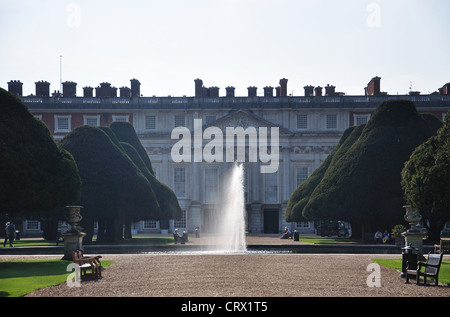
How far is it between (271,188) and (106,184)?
96.7ft

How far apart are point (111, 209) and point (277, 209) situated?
1164 inches

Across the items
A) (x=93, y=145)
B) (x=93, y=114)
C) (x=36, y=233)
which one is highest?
(x=93, y=114)

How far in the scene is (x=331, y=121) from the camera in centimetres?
6178

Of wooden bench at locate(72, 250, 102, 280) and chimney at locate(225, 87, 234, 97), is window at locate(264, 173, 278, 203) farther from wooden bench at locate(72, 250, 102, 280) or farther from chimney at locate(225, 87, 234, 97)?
wooden bench at locate(72, 250, 102, 280)

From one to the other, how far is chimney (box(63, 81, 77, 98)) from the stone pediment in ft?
41.8

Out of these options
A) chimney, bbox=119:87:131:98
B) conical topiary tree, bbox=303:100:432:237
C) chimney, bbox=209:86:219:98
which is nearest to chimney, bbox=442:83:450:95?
chimney, bbox=209:86:219:98

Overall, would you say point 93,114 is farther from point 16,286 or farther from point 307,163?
point 16,286

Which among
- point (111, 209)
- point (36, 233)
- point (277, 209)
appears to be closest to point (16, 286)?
point (111, 209)

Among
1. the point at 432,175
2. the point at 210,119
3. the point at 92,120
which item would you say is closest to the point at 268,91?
the point at 210,119

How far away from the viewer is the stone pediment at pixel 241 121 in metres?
60.4

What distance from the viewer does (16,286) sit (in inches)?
588

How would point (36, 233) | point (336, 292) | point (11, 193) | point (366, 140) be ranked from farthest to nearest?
point (36, 233), point (366, 140), point (11, 193), point (336, 292)

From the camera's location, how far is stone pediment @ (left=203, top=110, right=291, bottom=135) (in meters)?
60.4

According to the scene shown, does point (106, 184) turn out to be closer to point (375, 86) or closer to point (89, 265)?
point (89, 265)
